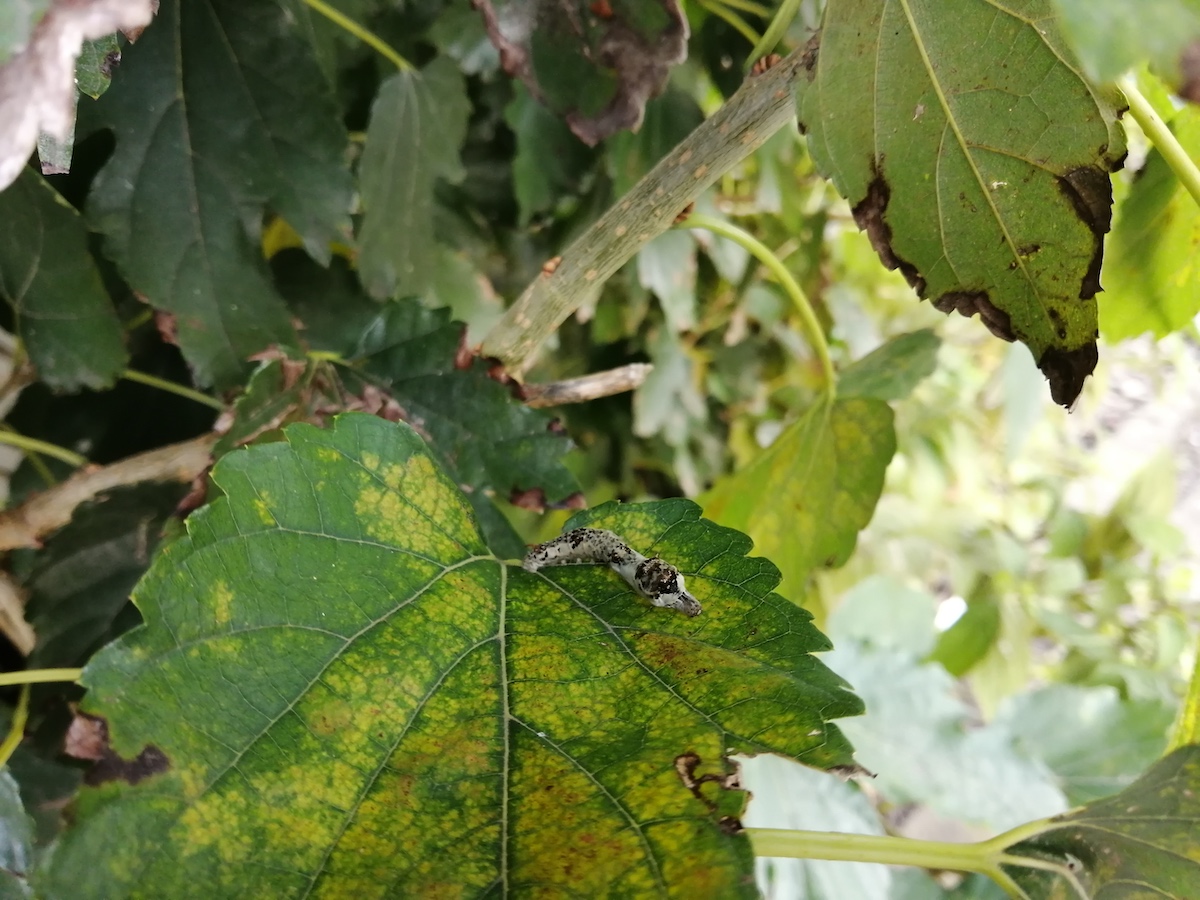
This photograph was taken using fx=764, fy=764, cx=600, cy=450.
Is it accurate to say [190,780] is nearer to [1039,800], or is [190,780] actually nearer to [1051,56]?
[1051,56]

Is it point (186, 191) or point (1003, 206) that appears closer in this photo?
point (1003, 206)

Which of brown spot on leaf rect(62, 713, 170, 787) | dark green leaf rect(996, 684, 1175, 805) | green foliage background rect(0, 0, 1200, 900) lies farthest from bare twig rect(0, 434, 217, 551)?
dark green leaf rect(996, 684, 1175, 805)

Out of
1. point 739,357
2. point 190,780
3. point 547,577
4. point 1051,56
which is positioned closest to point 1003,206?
point 1051,56

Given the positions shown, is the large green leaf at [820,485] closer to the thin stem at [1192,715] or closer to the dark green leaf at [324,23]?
the thin stem at [1192,715]

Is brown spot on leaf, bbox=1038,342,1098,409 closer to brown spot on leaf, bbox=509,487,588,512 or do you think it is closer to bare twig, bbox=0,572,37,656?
brown spot on leaf, bbox=509,487,588,512

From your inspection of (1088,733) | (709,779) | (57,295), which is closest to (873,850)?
(709,779)

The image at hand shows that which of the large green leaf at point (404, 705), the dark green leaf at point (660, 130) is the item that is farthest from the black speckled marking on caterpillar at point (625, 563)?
the dark green leaf at point (660, 130)
